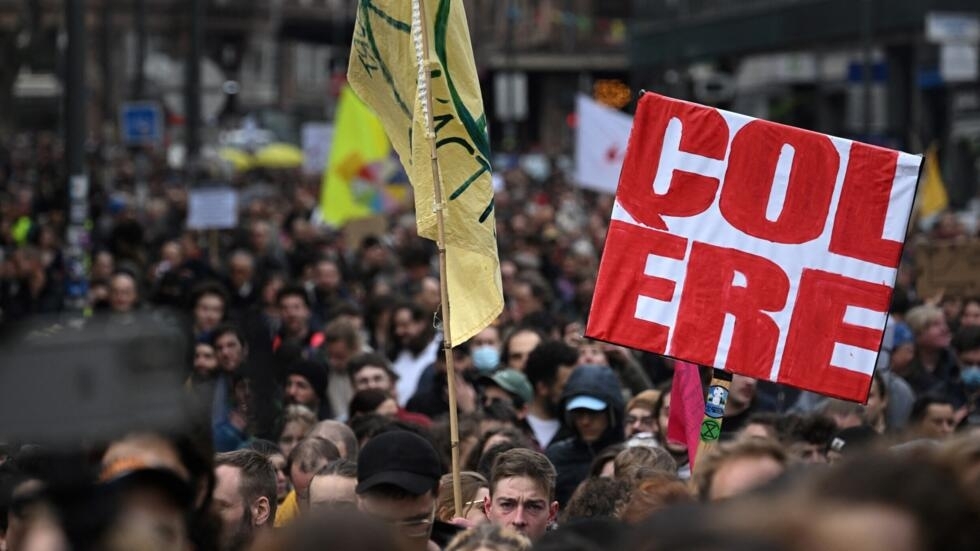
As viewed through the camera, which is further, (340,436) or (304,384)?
(304,384)

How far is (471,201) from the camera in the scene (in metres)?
6.64

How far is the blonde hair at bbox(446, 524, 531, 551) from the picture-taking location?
4199 mm

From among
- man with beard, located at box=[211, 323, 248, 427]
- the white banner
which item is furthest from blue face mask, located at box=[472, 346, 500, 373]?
the white banner

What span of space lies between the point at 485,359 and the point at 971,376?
2.56 m

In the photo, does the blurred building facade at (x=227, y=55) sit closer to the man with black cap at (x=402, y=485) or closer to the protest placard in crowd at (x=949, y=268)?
the protest placard in crowd at (x=949, y=268)

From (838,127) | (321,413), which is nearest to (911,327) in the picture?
(321,413)

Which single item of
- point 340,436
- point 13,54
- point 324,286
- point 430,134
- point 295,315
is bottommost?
point 13,54

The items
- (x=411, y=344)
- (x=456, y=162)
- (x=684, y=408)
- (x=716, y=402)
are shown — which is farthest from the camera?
(x=411, y=344)

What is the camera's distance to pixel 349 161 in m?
22.0

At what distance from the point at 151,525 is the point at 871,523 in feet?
3.91

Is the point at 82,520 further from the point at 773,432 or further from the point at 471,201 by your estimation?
the point at 773,432

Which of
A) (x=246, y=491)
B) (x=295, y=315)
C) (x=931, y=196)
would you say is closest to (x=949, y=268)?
(x=295, y=315)

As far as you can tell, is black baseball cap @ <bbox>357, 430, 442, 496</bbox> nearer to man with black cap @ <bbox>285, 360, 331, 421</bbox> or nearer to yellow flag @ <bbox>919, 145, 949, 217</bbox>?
man with black cap @ <bbox>285, 360, 331, 421</bbox>

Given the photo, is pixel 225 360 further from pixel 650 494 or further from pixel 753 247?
pixel 650 494
